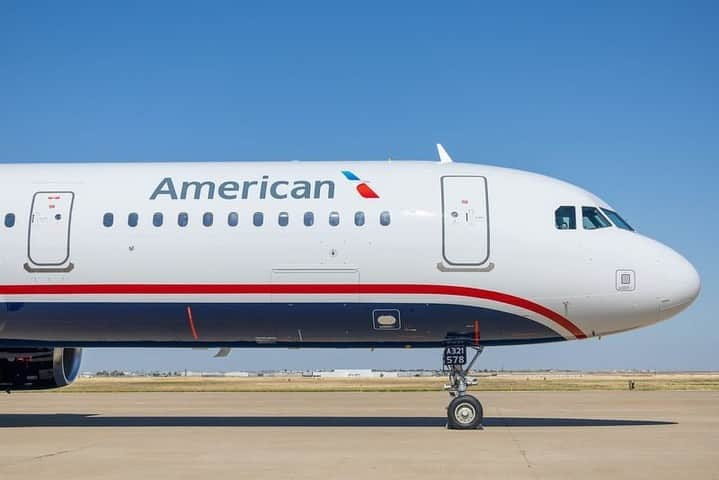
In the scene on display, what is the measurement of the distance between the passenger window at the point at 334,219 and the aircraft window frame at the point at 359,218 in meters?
0.41

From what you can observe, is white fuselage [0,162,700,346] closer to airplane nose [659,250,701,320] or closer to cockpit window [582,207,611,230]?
airplane nose [659,250,701,320]

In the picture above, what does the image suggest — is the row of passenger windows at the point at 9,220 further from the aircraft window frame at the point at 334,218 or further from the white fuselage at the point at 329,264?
the aircraft window frame at the point at 334,218

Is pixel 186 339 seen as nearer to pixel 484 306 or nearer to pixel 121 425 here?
pixel 121 425

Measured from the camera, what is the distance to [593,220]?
2077 cm

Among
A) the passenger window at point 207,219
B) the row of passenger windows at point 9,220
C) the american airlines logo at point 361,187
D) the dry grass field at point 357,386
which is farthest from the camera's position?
the dry grass field at point 357,386

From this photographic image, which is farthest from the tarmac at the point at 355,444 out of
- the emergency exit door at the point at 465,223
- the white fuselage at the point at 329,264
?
the emergency exit door at the point at 465,223

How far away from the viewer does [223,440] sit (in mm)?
17906

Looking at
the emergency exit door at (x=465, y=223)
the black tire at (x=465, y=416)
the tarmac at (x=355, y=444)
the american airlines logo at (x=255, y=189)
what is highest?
the american airlines logo at (x=255, y=189)

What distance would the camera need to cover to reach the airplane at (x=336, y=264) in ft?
66.6

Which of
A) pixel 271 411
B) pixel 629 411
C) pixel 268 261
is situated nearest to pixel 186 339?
pixel 268 261

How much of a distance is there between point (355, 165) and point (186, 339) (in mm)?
5742

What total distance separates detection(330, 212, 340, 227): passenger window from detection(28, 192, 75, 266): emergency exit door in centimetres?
607

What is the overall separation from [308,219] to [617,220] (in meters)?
7.09

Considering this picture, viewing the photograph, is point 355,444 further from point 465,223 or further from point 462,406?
point 465,223
